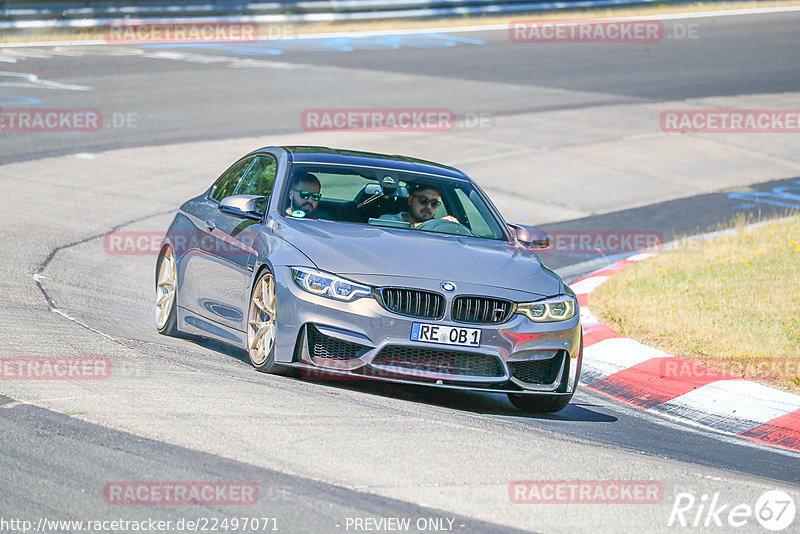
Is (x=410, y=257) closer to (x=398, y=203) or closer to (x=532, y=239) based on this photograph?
(x=398, y=203)

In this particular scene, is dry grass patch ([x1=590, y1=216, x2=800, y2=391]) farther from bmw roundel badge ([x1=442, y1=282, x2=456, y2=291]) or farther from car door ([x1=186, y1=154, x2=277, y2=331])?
car door ([x1=186, y1=154, x2=277, y2=331])

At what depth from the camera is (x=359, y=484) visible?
5.14 meters

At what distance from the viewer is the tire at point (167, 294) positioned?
897 centimetres

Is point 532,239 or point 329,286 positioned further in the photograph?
point 532,239

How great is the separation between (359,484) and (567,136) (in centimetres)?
1634

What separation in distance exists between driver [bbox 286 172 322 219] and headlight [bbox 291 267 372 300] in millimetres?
999

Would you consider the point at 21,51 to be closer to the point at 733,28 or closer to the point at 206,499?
the point at 733,28

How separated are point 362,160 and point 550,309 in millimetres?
2094

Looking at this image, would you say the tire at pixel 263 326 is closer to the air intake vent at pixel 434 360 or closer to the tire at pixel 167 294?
the air intake vent at pixel 434 360

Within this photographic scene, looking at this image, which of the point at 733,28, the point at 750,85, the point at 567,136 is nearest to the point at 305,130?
the point at 567,136

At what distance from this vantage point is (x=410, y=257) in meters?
7.36

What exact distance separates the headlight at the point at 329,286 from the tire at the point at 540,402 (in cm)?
132

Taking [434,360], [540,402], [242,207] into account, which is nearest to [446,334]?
[434,360]

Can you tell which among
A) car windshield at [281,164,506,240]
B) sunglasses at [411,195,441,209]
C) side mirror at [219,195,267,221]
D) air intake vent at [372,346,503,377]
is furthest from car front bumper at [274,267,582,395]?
sunglasses at [411,195,441,209]
